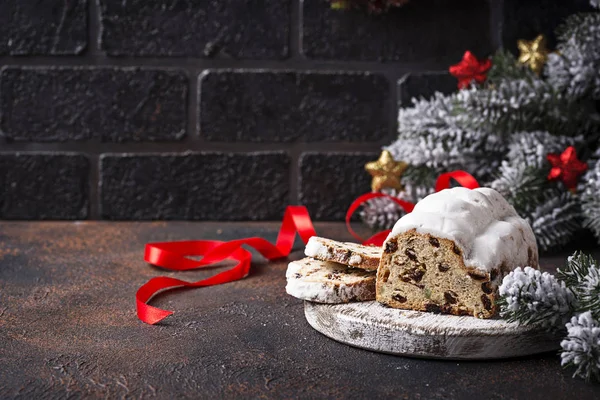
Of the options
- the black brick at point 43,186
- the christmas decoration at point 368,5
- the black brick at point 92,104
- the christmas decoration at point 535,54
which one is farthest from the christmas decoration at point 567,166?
the black brick at point 43,186

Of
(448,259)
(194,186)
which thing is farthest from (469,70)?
(448,259)

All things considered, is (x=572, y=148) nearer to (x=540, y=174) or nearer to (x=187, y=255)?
(x=540, y=174)

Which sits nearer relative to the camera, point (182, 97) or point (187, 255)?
point (187, 255)

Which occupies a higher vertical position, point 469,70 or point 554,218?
point 469,70

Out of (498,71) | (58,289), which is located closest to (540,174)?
(498,71)

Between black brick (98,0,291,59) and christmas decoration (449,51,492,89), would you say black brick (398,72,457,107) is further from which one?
black brick (98,0,291,59)

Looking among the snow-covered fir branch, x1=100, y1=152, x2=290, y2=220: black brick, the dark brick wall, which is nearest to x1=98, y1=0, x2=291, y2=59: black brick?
the dark brick wall

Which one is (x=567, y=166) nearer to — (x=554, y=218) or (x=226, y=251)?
(x=554, y=218)
